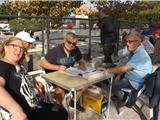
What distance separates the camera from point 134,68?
3.90 meters

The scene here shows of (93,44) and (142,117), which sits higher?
(93,44)

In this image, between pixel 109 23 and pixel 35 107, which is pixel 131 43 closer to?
pixel 35 107

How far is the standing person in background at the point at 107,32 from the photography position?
24.9 feet

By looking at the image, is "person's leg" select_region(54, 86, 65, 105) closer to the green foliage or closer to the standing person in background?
the green foliage

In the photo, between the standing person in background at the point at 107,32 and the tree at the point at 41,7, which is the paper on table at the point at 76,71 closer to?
the standing person in background at the point at 107,32

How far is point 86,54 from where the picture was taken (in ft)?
24.8

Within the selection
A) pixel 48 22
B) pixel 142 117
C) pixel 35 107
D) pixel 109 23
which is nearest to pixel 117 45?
pixel 109 23

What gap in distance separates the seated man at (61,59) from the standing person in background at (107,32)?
348 cm

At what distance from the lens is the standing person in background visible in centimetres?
759

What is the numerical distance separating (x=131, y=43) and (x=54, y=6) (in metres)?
6.33

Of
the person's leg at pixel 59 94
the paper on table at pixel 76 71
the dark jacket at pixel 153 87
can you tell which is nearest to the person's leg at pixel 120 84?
the dark jacket at pixel 153 87

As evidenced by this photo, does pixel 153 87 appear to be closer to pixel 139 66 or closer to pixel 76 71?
pixel 139 66

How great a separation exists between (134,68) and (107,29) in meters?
3.93

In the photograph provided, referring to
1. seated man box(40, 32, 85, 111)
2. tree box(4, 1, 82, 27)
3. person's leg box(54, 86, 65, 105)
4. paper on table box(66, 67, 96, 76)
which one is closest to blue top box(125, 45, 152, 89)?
paper on table box(66, 67, 96, 76)
